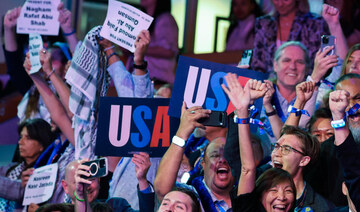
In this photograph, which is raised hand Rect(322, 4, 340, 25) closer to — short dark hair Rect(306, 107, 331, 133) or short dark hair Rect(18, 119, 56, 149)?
short dark hair Rect(306, 107, 331, 133)

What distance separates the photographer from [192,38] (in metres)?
7.73

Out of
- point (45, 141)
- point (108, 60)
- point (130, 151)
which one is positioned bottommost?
point (45, 141)

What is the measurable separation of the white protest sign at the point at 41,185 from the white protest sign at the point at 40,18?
108 centimetres

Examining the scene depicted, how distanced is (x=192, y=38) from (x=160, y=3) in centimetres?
143

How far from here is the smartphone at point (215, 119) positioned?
3.36 m

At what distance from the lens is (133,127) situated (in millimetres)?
3834

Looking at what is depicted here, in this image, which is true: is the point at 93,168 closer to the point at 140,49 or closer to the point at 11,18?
the point at 140,49

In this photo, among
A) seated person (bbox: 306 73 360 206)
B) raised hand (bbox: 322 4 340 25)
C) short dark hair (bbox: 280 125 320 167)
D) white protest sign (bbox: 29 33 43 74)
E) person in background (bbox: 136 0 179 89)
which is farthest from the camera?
person in background (bbox: 136 0 179 89)

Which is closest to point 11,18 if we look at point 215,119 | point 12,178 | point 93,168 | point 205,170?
point 12,178

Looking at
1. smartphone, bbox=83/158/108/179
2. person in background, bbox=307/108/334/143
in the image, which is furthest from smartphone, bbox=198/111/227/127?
person in background, bbox=307/108/334/143

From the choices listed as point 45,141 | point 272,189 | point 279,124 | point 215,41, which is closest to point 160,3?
point 215,41

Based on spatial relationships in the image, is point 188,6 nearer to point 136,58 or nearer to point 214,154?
point 136,58

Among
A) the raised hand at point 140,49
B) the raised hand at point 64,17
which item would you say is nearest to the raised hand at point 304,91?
the raised hand at point 140,49

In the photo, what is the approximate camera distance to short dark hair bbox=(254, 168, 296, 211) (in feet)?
10.4
